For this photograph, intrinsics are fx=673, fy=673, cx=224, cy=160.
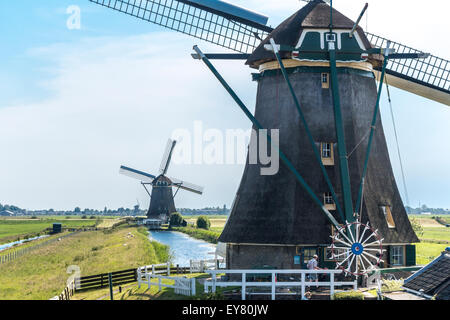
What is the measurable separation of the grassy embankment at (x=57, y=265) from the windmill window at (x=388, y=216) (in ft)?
39.4

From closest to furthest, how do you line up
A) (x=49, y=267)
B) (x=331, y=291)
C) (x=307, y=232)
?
(x=331, y=291)
(x=307, y=232)
(x=49, y=267)

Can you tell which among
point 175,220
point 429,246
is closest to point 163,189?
point 175,220

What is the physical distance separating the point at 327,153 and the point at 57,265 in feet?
66.2

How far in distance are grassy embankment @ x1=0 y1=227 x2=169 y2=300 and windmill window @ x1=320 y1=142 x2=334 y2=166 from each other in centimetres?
1077

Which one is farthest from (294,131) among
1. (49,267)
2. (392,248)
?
(49,267)

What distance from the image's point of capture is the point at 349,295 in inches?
734

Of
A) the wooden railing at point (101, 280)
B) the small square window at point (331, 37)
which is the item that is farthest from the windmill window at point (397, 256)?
the wooden railing at point (101, 280)

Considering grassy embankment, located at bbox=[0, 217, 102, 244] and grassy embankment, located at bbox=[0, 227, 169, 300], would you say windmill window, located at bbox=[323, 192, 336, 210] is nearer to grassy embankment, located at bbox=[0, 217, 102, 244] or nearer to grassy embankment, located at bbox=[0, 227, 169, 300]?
grassy embankment, located at bbox=[0, 227, 169, 300]

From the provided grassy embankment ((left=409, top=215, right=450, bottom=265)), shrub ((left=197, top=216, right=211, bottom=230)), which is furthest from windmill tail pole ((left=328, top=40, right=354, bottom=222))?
shrub ((left=197, top=216, right=211, bottom=230))

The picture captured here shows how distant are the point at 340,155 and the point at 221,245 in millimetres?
5649

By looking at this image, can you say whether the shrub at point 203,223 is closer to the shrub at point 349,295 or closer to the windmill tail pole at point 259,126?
the windmill tail pole at point 259,126

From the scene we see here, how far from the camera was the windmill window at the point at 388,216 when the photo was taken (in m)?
22.7
